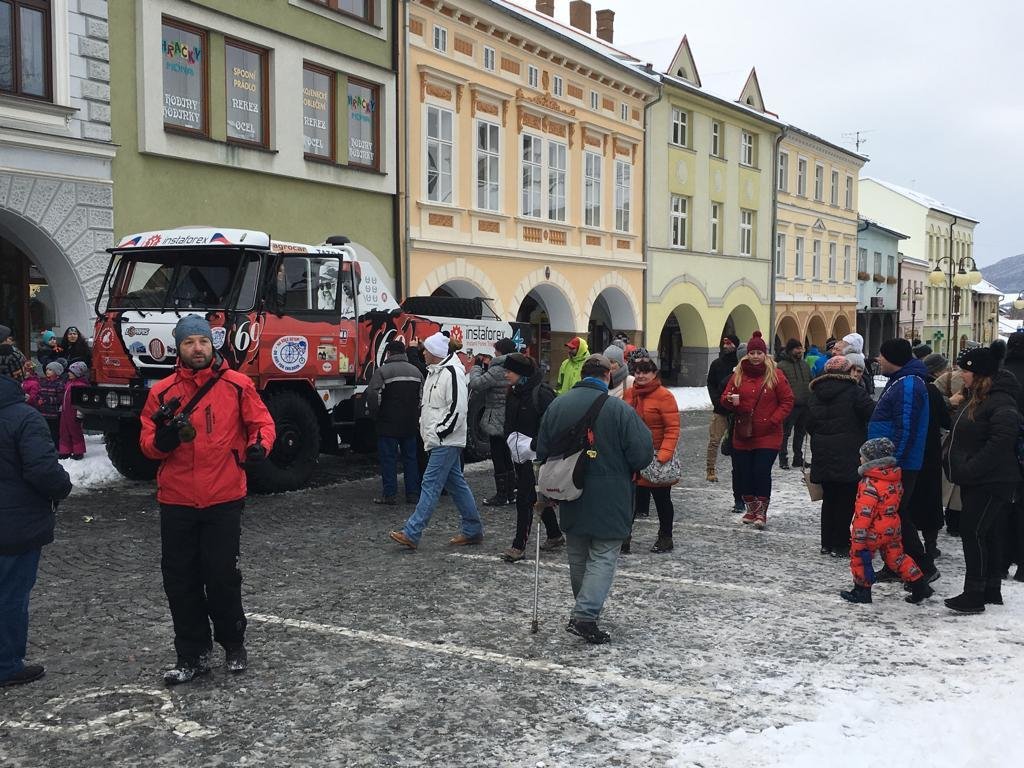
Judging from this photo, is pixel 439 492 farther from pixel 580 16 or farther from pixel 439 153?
pixel 580 16

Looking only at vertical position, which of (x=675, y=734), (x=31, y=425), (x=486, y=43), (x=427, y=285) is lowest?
(x=675, y=734)

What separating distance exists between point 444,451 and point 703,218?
86.1 ft

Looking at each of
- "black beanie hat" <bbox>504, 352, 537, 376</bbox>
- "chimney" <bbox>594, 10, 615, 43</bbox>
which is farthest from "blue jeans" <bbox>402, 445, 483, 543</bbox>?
"chimney" <bbox>594, 10, 615, 43</bbox>

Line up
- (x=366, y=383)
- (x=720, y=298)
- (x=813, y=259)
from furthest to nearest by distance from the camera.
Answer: (x=813, y=259)
(x=720, y=298)
(x=366, y=383)

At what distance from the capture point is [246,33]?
17.2 m

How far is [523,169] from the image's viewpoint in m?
24.4

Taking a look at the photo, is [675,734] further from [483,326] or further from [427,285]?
[427,285]

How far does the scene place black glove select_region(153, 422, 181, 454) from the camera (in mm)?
4980

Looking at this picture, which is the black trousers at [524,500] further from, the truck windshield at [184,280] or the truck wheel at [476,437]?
the truck wheel at [476,437]

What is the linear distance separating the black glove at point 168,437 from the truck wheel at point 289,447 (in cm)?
630

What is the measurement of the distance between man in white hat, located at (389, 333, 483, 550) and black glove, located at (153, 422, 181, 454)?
10.9ft

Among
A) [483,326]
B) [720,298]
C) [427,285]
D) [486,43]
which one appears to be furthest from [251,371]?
[720,298]

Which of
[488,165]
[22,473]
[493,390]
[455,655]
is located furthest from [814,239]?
[22,473]

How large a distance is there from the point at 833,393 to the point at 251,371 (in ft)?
20.2
